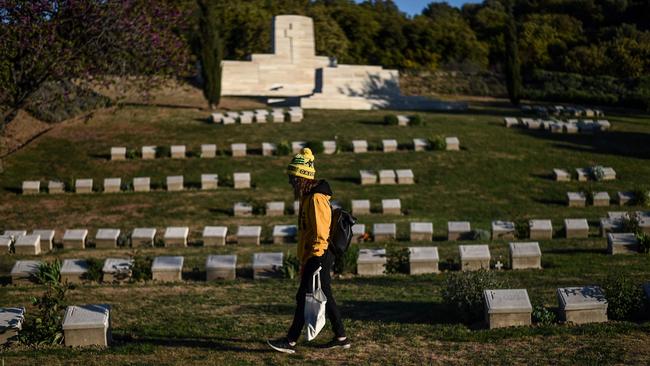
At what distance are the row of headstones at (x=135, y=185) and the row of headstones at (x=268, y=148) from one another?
3.69 metres

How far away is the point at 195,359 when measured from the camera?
1059 cm

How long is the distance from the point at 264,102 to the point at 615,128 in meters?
17.1

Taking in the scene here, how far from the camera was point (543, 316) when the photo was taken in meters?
11.7

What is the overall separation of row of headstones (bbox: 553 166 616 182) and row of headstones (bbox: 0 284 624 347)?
16094mm

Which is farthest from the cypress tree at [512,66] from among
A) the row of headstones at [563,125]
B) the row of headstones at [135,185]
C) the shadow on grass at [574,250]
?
the shadow on grass at [574,250]

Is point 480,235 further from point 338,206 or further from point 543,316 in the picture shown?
point 543,316

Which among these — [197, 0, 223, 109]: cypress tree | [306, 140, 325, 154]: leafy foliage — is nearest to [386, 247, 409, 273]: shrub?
[306, 140, 325, 154]: leafy foliage

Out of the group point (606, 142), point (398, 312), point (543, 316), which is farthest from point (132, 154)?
point (543, 316)

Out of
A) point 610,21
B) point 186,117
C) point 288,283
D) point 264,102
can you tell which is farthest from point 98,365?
point 610,21

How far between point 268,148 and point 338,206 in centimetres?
793

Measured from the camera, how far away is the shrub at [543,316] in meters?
11.7

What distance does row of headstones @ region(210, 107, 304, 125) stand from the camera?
3659 centimetres

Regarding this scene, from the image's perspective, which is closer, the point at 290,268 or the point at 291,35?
the point at 290,268

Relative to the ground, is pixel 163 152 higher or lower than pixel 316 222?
lower
